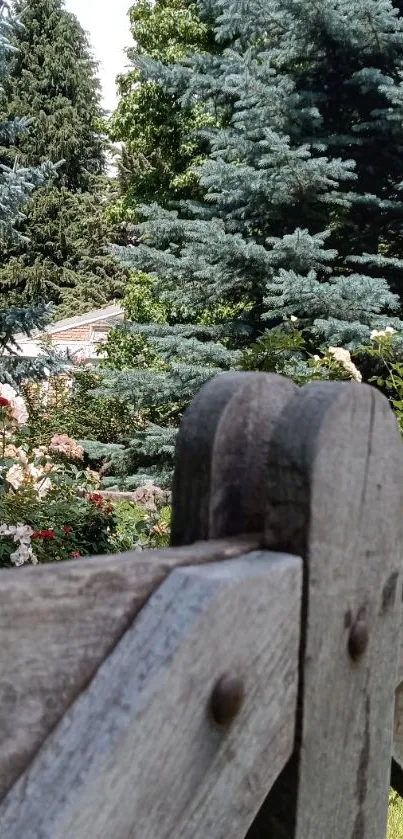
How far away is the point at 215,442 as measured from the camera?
0.68 metres

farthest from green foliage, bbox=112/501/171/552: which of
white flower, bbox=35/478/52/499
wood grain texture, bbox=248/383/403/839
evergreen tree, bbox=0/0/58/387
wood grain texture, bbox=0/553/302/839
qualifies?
wood grain texture, bbox=0/553/302/839

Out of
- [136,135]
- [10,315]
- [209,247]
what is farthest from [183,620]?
[136,135]

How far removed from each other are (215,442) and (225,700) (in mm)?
196

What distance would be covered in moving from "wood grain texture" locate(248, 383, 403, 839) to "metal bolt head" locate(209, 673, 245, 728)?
83 millimetres

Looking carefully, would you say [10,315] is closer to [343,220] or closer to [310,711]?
[343,220]

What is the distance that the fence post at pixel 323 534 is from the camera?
2.18ft

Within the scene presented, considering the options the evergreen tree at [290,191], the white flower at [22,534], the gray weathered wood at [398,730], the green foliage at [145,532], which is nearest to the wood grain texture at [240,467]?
the gray weathered wood at [398,730]

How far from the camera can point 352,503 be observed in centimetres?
70

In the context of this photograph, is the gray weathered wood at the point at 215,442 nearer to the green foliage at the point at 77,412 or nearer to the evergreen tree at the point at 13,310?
the evergreen tree at the point at 13,310

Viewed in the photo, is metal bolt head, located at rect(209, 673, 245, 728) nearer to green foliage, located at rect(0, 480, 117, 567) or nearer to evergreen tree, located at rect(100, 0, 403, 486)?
green foliage, located at rect(0, 480, 117, 567)

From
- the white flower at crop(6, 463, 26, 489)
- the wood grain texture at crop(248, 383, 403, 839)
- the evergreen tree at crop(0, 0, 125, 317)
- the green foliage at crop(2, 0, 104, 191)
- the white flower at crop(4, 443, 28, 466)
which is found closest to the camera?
the wood grain texture at crop(248, 383, 403, 839)

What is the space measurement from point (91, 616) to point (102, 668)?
33 millimetres

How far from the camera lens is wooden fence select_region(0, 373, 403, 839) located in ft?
1.69

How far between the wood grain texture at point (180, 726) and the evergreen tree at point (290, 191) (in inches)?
240
